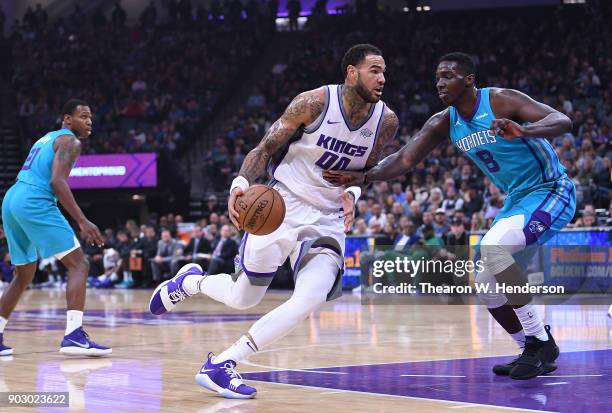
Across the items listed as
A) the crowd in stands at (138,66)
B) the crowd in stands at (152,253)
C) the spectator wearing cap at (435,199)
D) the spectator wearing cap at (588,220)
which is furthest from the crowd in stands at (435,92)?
the crowd in stands at (152,253)

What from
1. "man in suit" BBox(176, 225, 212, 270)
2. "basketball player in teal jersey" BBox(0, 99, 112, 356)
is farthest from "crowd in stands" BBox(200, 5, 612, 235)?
"basketball player in teal jersey" BBox(0, 99, 112, 356)

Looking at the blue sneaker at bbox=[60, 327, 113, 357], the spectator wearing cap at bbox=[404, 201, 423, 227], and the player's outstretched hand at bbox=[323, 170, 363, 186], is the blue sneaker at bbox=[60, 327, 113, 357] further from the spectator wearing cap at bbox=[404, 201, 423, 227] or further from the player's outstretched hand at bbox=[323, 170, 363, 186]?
the spectator wearing cap at bbox=[404, 201, 423, 227]

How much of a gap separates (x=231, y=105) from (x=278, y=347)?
1990 centimetres

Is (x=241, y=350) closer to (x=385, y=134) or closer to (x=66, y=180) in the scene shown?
(x=385, y=134)

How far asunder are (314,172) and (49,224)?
267 cm

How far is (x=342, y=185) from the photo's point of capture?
5.92 meters

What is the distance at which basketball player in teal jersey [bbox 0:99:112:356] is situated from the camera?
24.4 feet

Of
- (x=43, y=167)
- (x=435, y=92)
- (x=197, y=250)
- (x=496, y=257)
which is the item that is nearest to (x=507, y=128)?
(x=496, y=257)

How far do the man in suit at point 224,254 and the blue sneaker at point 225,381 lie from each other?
12683 millimetres

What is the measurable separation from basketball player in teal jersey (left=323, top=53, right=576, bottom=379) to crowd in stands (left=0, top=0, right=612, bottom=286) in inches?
331

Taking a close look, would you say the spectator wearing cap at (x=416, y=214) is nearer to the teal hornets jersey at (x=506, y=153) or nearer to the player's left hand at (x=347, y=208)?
the teal hornets jersey at (x=506, y=153)

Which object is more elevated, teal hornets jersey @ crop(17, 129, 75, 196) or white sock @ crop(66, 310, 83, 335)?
teal hornets jersey @ crop(17, 129, 75, 196)

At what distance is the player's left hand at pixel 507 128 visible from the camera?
18.3ft

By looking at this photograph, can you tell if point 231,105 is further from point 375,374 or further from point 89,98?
point 375,374
